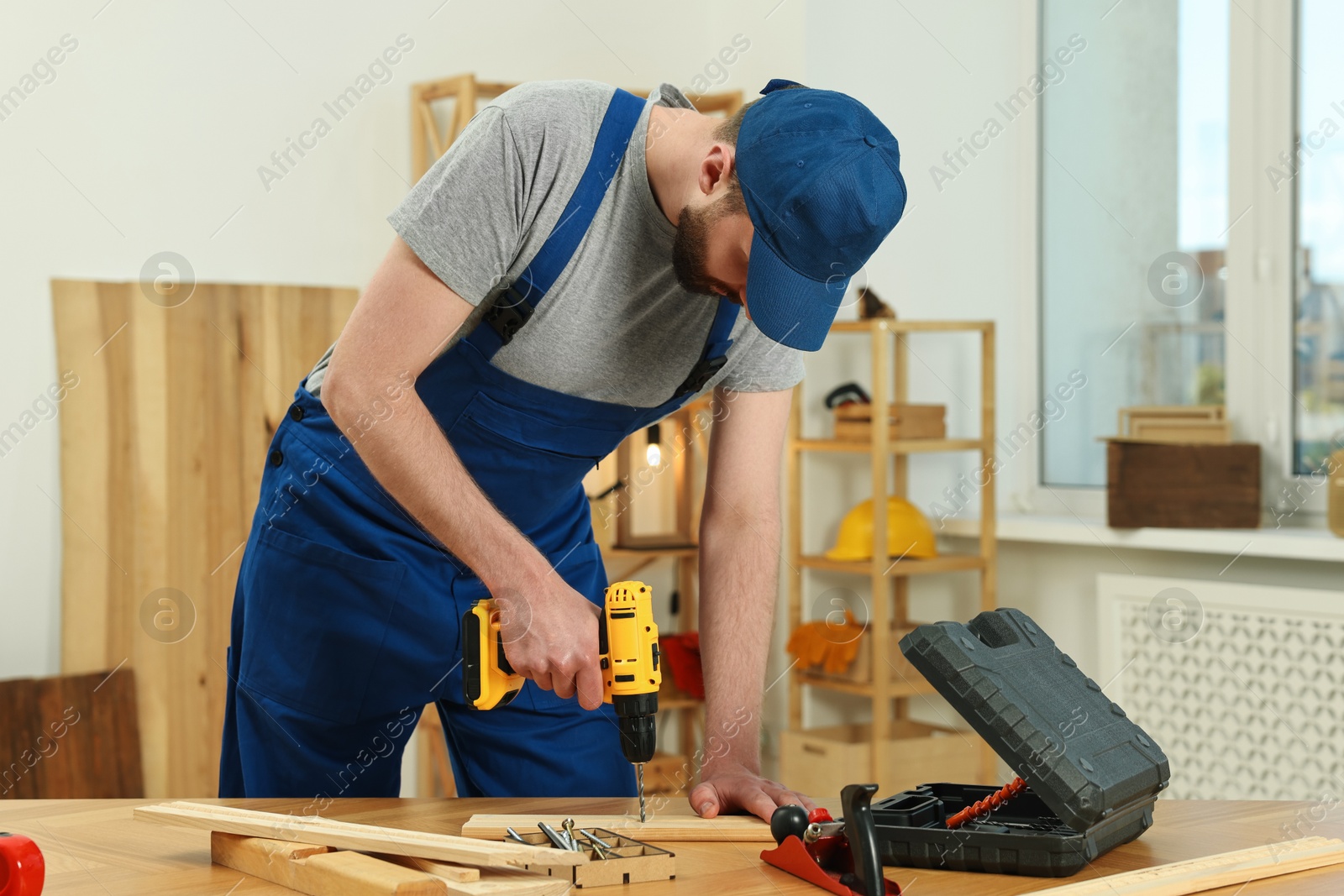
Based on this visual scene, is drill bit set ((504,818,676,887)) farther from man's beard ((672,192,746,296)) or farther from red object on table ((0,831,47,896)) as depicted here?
man's beard ((672,192,746,296))

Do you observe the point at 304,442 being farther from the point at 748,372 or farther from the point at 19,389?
the point at 19,389

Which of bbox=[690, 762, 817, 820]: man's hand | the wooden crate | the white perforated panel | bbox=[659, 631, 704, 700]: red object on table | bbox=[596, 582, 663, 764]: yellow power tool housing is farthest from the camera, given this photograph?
bbox=[659, 631, 704, 700]: red object on table

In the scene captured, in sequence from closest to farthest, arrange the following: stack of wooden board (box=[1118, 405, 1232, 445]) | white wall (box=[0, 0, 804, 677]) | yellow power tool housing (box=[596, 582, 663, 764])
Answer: yellow power tool housing (box=[596, 582, 663, 764])
white wall (box=[0, 0, 804, 677])
stack of wooden board (box=[1118, 405, 1232, 445])

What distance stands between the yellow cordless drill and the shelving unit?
226cm

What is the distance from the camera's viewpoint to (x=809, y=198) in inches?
53.8

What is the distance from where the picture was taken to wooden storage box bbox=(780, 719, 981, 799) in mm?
3629

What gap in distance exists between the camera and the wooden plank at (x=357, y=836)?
116 centimetres

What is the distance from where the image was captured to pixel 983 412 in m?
3.70

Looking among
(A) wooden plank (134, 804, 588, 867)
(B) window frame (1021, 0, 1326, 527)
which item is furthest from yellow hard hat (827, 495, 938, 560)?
(A) wooden plank (134, 804, 588, 867)

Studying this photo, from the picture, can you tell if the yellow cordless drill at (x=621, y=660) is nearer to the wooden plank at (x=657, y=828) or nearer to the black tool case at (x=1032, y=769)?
the wooden plank at (x=657, y=828)

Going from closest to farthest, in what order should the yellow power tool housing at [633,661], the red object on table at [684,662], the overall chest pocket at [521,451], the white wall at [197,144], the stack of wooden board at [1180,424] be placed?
the yellow power tool housing at [633,661] → the overall chest pocket at [521,451] → the white wall at [197,144] → the stack of wooden board at [1180,424] → the red object on table at [684,662]

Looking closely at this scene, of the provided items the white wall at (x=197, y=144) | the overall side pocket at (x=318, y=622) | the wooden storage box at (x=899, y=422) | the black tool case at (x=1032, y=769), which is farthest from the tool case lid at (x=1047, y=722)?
the white wall at (x=197, y=144)

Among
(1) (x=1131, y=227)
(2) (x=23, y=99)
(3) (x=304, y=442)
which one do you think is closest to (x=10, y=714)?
(2) (x=23, y=99)

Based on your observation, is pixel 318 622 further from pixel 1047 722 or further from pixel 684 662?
pixel 684 662
